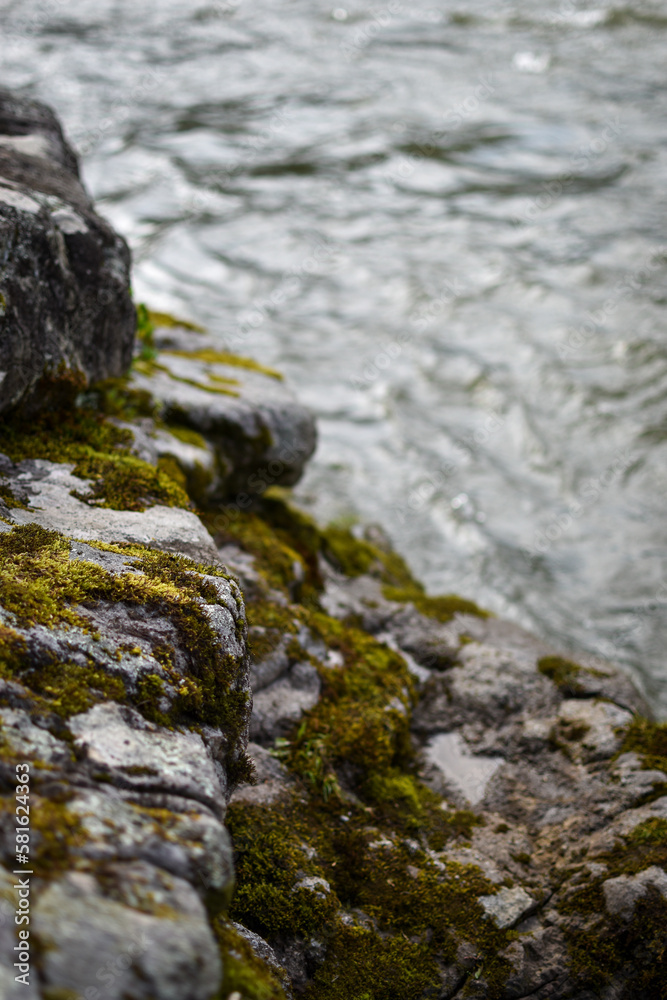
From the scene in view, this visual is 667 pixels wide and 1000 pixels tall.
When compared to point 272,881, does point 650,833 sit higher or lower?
lower

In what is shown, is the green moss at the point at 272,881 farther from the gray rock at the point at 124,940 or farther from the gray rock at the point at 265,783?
the gray rock at the point at 124,940

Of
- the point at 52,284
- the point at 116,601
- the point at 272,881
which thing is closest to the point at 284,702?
the point at 272,881

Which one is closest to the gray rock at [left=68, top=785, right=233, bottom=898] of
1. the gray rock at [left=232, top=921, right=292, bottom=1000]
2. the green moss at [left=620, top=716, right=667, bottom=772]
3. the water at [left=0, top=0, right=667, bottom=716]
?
the gray rock at [left=232, top=921, right=292, bottom=1000]

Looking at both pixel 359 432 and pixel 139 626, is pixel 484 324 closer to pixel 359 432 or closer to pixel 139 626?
pixel 359 432

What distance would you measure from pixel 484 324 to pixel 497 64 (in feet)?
63.6

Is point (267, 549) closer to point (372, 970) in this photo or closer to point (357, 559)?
point (357, 559)

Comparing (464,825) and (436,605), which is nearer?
(464,825)

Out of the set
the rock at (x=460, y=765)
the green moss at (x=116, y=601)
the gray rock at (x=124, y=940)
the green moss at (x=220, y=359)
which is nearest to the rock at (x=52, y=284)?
the green moss at (x=116, y=601)

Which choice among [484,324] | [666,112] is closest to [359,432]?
[484,324]

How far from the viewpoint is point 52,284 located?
4.79m

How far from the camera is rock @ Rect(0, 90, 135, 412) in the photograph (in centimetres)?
440

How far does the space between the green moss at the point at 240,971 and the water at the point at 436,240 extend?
7371mm

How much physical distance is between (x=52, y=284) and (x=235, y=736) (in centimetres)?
339

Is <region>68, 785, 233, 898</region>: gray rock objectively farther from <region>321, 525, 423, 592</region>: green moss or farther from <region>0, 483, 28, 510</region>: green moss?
<region>321, 525, 423, 592</region>: green moss
